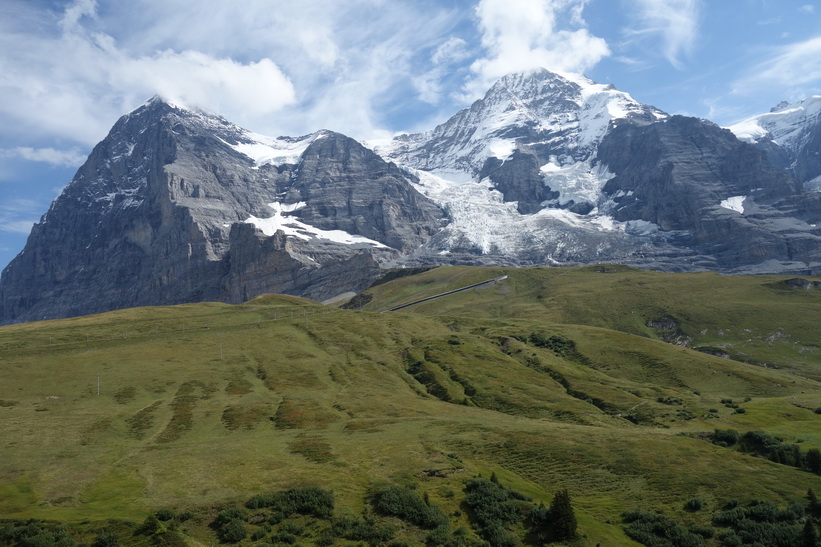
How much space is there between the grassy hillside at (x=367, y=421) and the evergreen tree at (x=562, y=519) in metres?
1.47

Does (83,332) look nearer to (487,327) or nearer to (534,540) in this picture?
(487,327)

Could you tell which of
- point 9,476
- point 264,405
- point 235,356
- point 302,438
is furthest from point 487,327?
point 9,476

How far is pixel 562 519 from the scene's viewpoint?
49094mm

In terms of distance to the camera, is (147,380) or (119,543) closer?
(119,543)

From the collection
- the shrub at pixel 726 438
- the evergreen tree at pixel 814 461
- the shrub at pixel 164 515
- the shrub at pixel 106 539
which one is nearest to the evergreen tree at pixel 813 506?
the evergreen tree at pixel 814 461

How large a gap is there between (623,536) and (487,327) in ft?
452

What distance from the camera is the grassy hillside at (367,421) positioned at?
52.8 metres

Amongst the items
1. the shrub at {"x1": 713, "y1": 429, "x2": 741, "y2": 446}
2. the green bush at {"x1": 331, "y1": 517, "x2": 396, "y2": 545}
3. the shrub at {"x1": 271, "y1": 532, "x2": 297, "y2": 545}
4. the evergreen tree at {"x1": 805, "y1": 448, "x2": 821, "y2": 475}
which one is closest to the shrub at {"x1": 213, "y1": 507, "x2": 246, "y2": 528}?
the shrub at {"x1": 271, "y1": 532, "x2": 297, "y2": 545}

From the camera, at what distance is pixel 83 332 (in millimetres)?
155125

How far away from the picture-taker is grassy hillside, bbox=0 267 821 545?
5275 centimetres

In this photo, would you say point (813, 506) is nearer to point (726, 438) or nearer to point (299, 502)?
point (726, 438)

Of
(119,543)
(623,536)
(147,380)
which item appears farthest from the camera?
(147,380)

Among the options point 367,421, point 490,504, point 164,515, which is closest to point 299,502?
point 164,515

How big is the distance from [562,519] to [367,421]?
39.3 m
